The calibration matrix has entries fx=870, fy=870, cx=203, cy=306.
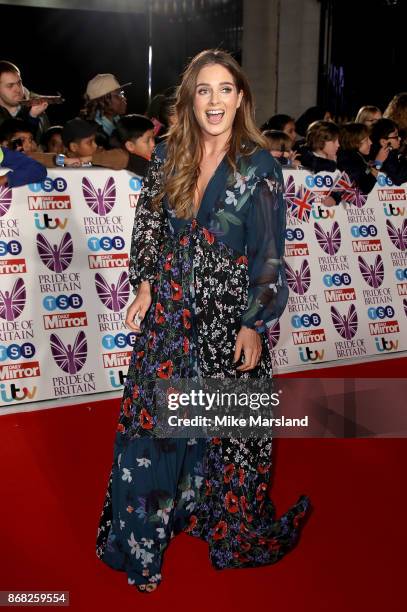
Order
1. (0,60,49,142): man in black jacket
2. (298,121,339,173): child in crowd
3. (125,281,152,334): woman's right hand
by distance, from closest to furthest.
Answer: (125,281,152,334): woman's right hand < (298,121,339,173): child in crowd < (0,60,49,142): man in black jacket

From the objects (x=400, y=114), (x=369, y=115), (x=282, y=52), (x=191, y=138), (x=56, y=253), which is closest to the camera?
(x=191, y=138)

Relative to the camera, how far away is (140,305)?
328 cm

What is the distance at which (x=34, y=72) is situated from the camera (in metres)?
13.7

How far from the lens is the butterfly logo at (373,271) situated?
6.45 m

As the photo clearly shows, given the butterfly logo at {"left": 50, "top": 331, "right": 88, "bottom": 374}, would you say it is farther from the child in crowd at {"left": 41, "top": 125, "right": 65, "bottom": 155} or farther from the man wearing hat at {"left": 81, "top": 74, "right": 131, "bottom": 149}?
the man wearing hat at {"left": 81, "top": 74, "right": 131, "bottom": 149}

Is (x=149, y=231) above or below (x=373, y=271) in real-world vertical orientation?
below

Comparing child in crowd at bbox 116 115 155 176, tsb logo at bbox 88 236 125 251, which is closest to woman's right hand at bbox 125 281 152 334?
tsb logo at bbox 88 236 125 251

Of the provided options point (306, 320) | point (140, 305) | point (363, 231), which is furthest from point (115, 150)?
point (140, 305)

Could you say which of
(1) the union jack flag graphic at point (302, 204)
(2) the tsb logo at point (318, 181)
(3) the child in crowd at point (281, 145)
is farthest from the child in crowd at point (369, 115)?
(1) the union jack flag graphic at point (302, 204)

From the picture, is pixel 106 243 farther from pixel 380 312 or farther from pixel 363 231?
pixel 380 312

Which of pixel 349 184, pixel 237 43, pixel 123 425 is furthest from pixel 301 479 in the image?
pixel 237 43

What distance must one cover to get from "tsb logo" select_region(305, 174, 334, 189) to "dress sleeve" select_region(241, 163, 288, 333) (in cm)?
302

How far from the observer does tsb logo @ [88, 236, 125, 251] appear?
5430 millimetres

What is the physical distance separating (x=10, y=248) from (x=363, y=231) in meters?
A: 2.69
